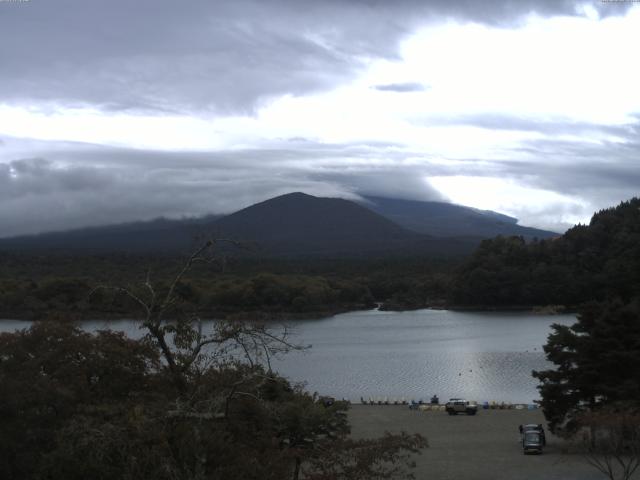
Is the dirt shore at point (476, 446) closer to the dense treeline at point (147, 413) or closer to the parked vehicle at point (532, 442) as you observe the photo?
the parked vehicle at point (532, 442)

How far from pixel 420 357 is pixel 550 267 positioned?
3386 cm

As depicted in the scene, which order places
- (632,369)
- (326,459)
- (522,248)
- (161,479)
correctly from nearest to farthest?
(161,479)
(326,459)
(632,369)
(522,248)

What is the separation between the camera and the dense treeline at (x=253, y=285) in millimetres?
55062

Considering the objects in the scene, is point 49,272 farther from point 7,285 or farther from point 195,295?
point 195,295

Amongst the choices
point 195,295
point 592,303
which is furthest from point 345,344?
point 592,303

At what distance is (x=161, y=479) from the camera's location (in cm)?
596

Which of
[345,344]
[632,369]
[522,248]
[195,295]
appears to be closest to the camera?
[632,369]

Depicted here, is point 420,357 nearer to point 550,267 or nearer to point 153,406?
point 153,406

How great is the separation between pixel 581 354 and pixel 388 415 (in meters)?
7.35

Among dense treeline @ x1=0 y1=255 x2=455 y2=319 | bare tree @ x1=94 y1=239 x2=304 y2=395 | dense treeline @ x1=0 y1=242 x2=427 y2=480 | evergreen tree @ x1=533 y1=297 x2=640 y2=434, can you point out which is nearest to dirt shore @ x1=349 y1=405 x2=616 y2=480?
evergreen tree @ x1=533 y1=297 x2=640 y2=434

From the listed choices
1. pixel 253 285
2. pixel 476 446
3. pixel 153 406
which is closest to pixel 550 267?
pixel 253 285

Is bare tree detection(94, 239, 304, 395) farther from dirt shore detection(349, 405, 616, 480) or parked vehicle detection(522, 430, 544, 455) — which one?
parked vehicle detection(522, 430, 544, 455)

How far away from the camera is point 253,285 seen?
6169 centimetres

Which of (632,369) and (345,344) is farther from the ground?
(632,369)
